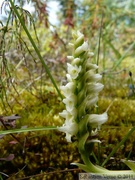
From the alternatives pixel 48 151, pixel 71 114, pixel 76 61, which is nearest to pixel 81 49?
pixel 76 61

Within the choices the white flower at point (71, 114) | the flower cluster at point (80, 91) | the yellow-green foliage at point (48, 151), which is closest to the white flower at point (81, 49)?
the flower cluster at point (80, 91)

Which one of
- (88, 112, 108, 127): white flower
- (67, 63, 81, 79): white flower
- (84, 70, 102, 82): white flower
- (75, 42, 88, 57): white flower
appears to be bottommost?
(88, 112, 108, 127): white flower

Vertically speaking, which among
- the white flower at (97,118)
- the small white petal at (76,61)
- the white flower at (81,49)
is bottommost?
the white flower at (97,118)

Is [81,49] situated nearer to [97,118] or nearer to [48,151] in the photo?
[97,118]

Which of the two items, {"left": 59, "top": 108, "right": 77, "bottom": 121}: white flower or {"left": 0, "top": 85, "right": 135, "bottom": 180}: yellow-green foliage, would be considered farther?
{"left": 0, "top": 85, "right": 135, "bottom": 180}: yellow-green foliage

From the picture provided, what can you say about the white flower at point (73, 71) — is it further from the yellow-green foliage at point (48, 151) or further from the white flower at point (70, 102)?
the yellow-green foliage at point (48, 151)

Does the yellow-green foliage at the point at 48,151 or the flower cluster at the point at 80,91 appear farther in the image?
the yellow-green foliage at the point at 48,151

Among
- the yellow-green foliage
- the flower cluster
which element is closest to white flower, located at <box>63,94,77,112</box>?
the flower cluster

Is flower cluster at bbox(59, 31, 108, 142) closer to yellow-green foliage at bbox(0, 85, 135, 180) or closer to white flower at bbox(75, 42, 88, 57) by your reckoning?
white flower at bbox(75, 42, 88, 57)
